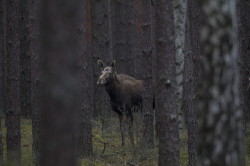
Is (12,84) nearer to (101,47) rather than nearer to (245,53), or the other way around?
(245,53)

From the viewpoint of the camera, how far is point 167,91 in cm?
837

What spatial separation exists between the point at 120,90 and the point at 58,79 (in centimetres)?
1343

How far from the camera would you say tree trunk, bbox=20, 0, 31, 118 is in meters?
20.5

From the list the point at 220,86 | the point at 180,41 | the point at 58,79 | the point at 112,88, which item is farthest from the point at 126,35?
the point at 58,79

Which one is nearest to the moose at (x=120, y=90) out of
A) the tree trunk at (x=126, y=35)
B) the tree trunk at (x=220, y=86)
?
the tree trunk at (x=126, y=35)

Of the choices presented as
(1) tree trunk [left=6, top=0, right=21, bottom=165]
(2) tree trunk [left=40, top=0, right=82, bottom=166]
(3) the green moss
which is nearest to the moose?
(3) the green moss

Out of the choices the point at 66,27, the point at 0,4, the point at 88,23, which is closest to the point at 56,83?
the point at 66,27

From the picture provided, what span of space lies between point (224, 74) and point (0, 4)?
687 inches

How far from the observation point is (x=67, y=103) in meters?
4.25

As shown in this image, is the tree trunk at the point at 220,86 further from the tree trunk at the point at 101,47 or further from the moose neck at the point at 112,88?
the tree trunk at the point at 101,47

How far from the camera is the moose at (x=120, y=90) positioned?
1675cm

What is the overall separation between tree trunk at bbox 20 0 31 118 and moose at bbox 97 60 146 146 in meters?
4.25

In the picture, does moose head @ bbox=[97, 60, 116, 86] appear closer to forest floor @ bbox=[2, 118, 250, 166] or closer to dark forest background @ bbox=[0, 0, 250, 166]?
dark forest background @ bbox=[0, 0, 250, 166]

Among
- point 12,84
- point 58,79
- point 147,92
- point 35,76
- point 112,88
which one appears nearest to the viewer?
point 58,79
